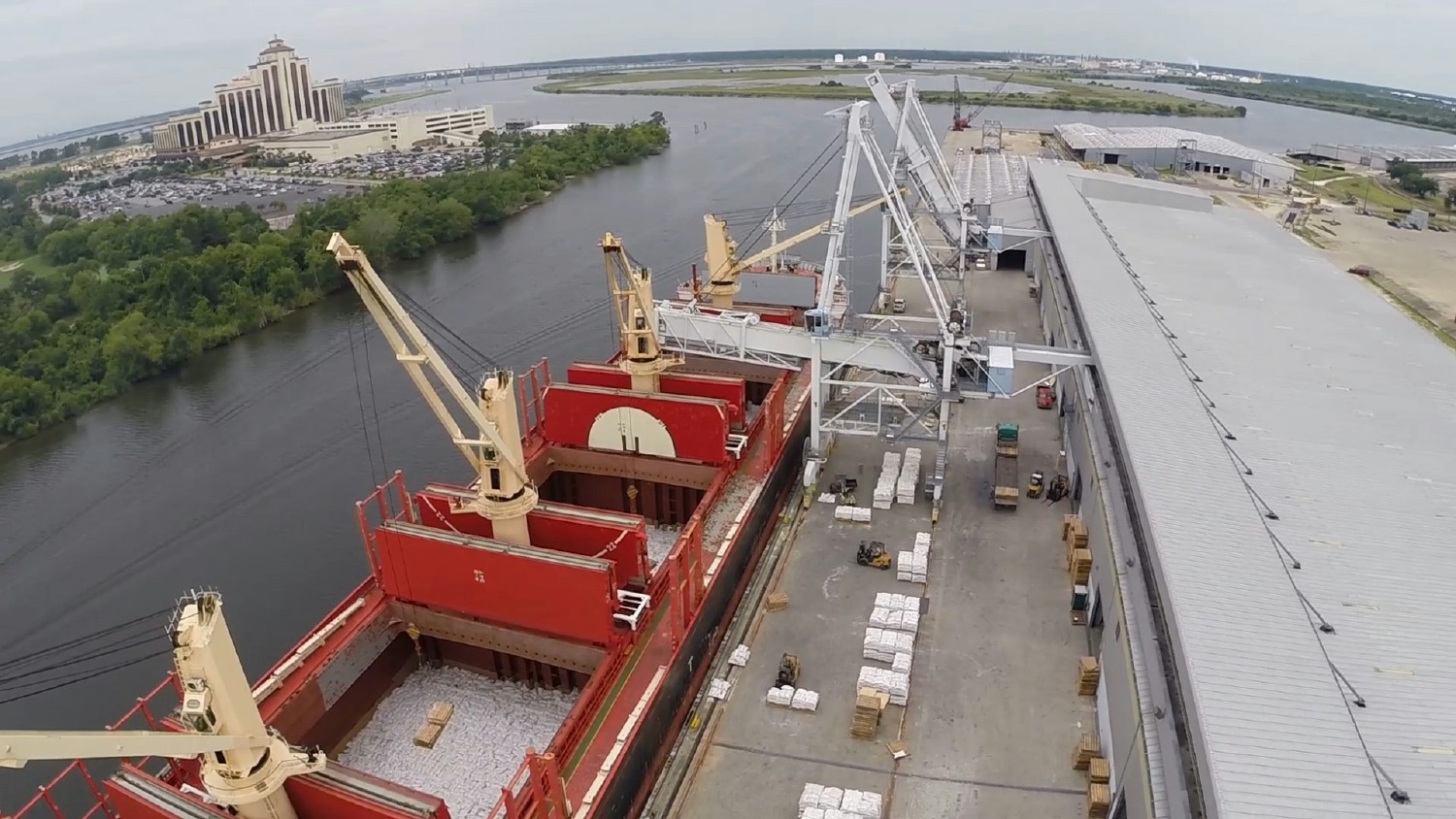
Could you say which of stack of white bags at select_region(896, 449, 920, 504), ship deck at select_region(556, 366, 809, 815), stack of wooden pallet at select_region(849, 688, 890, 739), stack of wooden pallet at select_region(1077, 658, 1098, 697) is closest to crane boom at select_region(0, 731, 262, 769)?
ship deck at select_region(556, 366, 809, 815)

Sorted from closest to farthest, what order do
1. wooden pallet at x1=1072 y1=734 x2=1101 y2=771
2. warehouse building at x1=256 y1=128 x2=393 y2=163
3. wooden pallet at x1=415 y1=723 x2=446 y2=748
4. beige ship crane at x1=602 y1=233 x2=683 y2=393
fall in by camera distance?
wooden pallet at x1=1072 y1=734 x2=1101 y2=771 < wooden pallet at x1=415 y1=723 x2=446 y2=748 < beige ship crane at x1=602 y1=233 x2=683 y2=393 < warehouse building at x1=256 y1=128 x2=393 y2=163

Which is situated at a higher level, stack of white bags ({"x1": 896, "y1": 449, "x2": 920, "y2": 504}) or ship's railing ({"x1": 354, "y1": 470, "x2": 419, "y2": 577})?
ship's railing ({"x1": 354, "y1": 470, "x2": 419, "y2": 577})

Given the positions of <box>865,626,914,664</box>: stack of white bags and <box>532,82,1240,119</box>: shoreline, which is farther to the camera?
<box>532,82,1240,119</box>: shoreline

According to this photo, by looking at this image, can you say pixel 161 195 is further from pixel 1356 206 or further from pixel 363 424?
pixel 1356 206

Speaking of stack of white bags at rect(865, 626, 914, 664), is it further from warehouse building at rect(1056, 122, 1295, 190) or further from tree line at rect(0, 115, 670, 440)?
warehouse building at rect(1056, 122, 1295, 190)

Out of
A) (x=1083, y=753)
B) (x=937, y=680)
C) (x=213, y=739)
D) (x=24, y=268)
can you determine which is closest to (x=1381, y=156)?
(x=937, y=680)

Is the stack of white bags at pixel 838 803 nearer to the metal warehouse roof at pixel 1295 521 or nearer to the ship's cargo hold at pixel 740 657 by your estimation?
the ship's cargo hold at pixel 740 657
